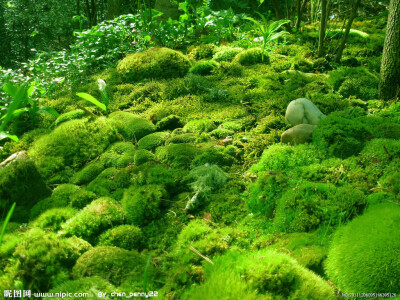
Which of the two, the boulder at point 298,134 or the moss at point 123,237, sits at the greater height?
the boulder at point 298,134

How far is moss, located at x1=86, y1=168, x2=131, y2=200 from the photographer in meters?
3.04

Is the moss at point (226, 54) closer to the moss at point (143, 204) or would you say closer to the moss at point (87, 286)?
the moss at point (143, 204)

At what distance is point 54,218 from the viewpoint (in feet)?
8.64

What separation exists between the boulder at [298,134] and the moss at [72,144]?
2222 mm

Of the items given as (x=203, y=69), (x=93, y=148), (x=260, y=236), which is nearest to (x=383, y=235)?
(x=260, y=236)

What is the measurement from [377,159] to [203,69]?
11.2ft

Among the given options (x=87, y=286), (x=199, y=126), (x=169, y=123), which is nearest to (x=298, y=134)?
(x=199, y=126)

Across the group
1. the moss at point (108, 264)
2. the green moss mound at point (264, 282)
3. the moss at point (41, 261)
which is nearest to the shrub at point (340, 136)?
the green moss mound at point (264, 282)

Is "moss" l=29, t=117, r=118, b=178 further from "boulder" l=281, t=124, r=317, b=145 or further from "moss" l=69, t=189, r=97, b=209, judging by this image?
"boulder" l=281, t=124, r=317, b=145

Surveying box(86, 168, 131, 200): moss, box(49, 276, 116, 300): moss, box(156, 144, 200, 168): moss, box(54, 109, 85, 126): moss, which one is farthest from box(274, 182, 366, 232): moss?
box(54, 109, 85, 126): moss

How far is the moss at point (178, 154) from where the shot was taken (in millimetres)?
3295

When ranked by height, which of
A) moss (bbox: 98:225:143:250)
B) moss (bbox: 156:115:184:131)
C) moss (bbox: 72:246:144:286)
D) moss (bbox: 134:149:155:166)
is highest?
moss (bbox: 156:115:184:131)

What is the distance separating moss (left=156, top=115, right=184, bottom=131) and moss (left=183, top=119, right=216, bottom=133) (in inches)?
7.1

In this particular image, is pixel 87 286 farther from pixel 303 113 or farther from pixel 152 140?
pixel 303 113
